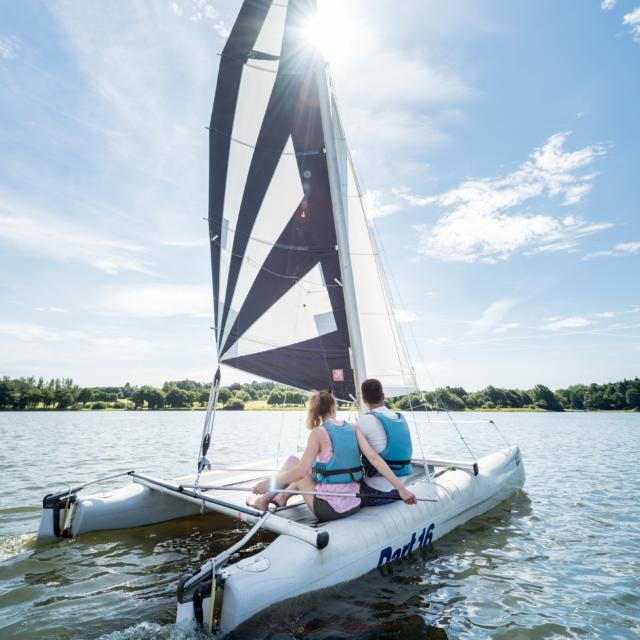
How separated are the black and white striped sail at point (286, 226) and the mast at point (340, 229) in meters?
0.06

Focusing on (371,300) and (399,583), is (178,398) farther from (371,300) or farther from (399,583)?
(399,583)

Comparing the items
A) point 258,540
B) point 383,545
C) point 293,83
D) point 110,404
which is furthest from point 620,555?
point 110,404

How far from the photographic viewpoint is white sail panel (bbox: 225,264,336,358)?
7352 mm

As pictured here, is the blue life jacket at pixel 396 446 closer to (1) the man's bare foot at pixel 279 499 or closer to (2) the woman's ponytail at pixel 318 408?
(2) the woman's ponytail at pixel 318 408

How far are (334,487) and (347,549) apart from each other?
2.01 feet

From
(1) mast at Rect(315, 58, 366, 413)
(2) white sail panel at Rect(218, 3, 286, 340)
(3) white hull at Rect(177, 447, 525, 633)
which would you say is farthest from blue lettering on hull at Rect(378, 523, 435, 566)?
(2) white sail panel at Rect(218, 3, 286, 340)

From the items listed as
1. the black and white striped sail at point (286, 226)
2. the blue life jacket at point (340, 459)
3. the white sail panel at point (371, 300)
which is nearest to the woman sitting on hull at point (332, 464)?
the blue life jacket at point (340, 459)

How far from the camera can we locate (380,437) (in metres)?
4.93

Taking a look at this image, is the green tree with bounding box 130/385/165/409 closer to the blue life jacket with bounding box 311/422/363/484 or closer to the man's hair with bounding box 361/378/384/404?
the man's hair with bounding box 361/378/384/404

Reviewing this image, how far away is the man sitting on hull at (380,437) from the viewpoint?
16.2ft

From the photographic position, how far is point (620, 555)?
5711mm

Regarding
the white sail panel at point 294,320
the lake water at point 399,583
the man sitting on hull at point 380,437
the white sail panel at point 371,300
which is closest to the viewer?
the lake water at point 399,583

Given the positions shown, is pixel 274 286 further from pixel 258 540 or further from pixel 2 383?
pixel 2 383

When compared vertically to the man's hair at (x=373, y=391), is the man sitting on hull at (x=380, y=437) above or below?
below
